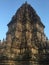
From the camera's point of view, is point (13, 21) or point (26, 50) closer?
point (26, 50)

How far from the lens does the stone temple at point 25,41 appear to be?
2978cm

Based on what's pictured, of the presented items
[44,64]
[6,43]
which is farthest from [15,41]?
[44,64]

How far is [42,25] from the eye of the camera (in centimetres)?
3797

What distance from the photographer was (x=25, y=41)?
1283 inches

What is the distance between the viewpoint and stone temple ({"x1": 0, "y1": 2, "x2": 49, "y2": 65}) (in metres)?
29.8

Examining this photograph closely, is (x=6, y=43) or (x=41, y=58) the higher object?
(x=6, y=43)

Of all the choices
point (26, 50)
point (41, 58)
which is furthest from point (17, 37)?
point (41, 58)

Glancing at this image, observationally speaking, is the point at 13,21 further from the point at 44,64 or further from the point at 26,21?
the point at 44,64

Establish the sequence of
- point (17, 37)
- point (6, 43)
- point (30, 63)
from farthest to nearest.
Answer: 1. point (17, 37)
2. point (6, 43)
3. point (30, 63)

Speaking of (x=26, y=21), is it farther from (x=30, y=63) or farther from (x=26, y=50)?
(x=30, y=63)

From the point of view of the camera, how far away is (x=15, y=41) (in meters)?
32.7

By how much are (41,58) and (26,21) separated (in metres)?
8.60

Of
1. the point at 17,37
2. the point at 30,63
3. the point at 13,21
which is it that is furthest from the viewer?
the point at 13,21

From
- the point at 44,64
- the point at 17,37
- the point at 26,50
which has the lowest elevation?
the point at 44,64
